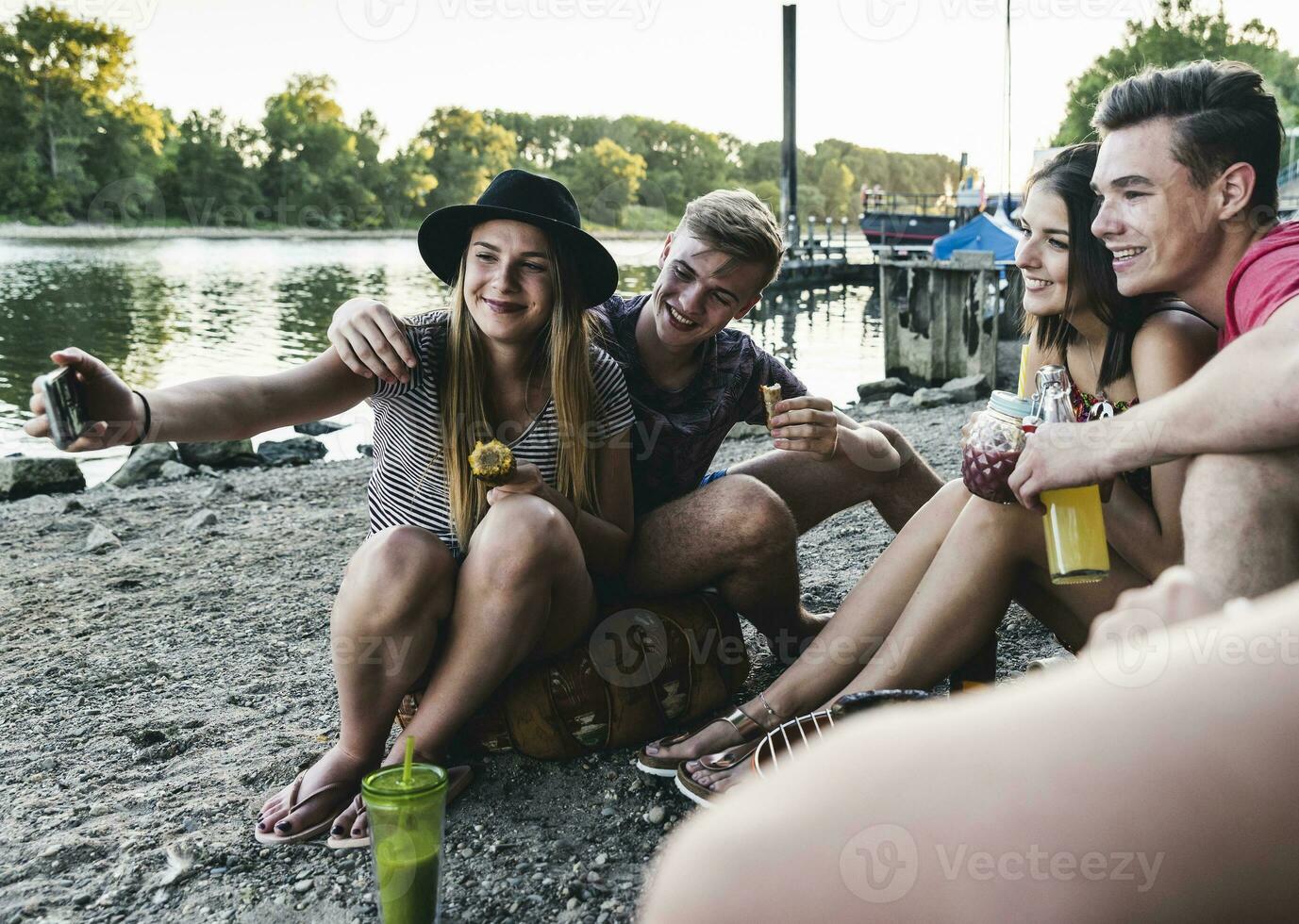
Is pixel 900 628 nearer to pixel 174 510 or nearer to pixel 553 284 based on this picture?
pixel 553 284

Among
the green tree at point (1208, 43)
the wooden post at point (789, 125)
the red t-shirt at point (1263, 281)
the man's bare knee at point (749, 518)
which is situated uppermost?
the green tree at point (1208, 43)

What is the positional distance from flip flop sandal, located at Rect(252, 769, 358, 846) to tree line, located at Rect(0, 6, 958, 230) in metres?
51.1

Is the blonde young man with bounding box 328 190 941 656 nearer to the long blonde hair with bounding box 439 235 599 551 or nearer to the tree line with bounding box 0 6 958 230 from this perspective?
the long blonde hair with bounding box 439 235 599 551

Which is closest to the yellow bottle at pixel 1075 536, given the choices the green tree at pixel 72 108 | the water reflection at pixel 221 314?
the water reflection at pixel 221 314

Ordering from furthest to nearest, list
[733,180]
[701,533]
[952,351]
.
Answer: [733,180] < [952,351] < [701,533]

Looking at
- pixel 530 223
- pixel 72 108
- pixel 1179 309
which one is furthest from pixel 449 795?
pixel 72 108

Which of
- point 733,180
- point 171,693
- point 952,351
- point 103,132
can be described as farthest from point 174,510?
point 103,132

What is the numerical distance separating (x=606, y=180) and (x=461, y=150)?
49.7 feet

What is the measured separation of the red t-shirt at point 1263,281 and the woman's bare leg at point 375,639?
76.3 inches

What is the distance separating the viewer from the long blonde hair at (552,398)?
2771mm

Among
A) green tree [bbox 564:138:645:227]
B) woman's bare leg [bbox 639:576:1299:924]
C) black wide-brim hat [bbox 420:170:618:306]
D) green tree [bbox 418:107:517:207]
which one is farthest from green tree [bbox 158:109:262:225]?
woman's bare leg [bbox 639:576:1299:924]

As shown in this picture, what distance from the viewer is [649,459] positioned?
10.4 feet

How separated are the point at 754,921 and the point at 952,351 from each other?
1494cm

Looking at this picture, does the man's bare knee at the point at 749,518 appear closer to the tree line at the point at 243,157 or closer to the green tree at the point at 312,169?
the tree line at the point at 243,157
